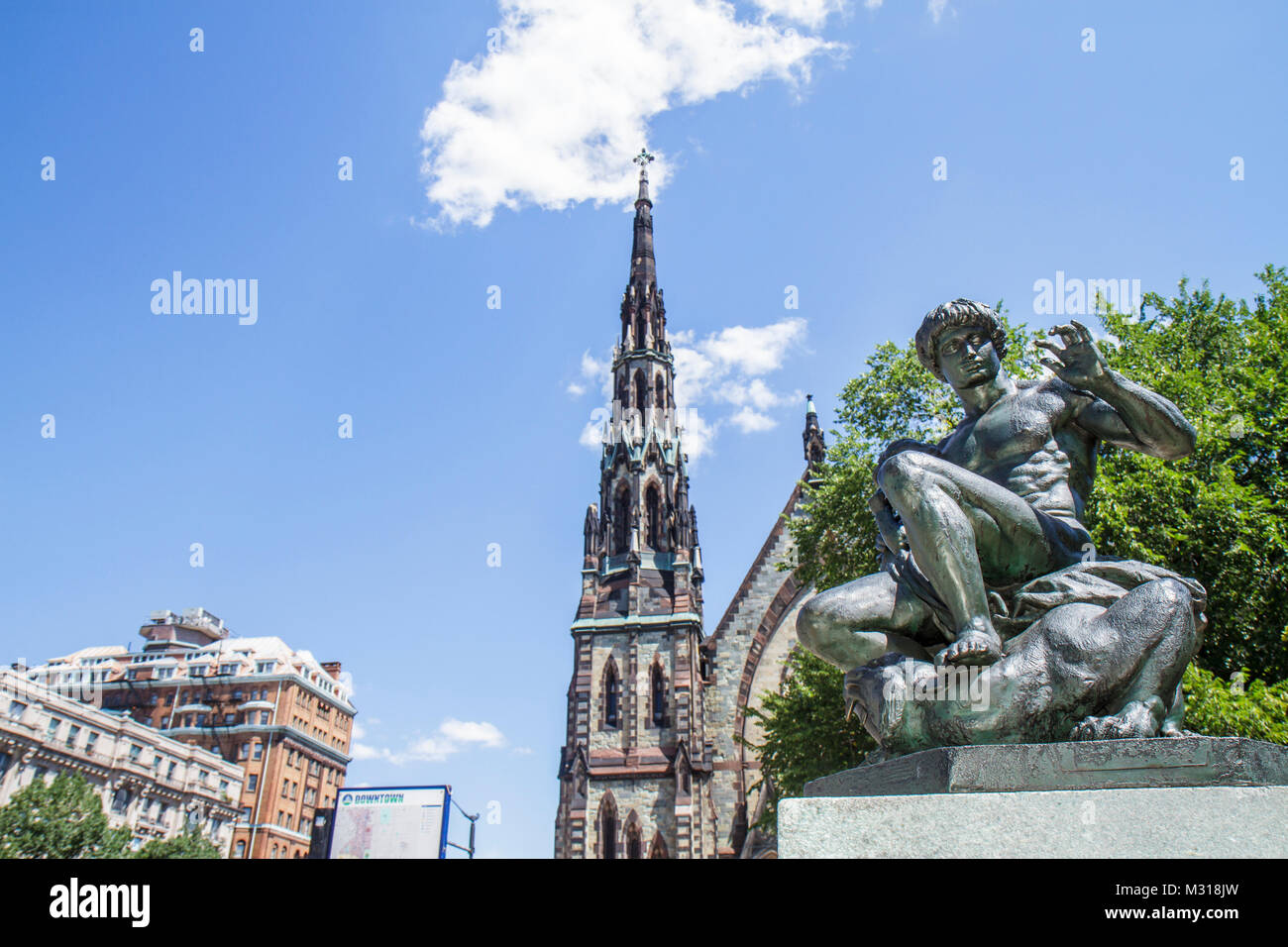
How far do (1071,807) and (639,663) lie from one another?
1196 inches

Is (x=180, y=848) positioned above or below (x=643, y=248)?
below

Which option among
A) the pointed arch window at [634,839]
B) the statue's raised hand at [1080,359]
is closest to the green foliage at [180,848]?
the pointed arch window at [634,839]

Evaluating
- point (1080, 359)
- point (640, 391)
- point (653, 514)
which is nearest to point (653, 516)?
point (653, 514)

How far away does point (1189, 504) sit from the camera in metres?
14.3

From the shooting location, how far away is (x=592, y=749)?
3138 centimetres

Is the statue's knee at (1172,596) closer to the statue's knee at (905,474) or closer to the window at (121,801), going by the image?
the statue's knee at (905,474)

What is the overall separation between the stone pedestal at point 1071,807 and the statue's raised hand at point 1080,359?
5.35 feet

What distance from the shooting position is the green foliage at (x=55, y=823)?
33062mm

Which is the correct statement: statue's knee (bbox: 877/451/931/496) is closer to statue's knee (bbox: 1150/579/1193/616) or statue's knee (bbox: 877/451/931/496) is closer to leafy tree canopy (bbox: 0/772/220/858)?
statue's knee (bbox: 1150/579/1193/616)

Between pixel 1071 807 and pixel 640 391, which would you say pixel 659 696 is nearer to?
pixel 640 391

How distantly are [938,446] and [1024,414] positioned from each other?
49 centimetres

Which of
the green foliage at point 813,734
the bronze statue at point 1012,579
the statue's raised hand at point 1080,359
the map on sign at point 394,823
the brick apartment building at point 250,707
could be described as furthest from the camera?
the brick apartment building at point 250,707

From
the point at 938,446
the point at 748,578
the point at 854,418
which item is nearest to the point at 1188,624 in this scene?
the point at 938,446
